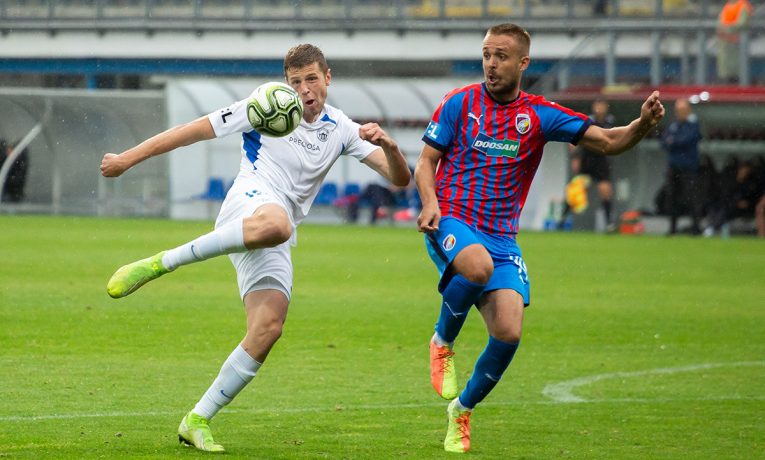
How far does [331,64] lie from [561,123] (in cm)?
3249

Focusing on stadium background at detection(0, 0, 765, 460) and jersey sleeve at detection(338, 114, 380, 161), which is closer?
jersey sleeve at detection(338, 114, 380, 161)

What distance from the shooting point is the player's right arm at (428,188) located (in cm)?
723

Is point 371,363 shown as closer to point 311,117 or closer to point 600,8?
point 311,117

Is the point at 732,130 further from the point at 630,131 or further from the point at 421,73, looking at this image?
the point at 630,131

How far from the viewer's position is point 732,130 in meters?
29.1

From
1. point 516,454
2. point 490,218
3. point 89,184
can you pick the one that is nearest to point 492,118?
point 490,218

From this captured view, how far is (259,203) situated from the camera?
7.09 m

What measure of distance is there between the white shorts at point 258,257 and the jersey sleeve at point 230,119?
12.2 inches

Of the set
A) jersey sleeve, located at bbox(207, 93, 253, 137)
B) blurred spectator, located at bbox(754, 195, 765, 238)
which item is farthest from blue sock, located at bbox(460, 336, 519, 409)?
blurred spectator, located at bbox(754, 195, 765, 238)

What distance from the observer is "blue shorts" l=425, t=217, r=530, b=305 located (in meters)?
7.35

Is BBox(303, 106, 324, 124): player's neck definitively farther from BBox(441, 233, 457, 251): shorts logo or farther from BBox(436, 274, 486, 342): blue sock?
BBox(436, 274, 486, 342): blue sock

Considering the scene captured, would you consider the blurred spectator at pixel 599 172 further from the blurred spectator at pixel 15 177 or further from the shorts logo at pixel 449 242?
the shorts logo at pixel 449 242

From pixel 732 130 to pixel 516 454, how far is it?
75.7 ft

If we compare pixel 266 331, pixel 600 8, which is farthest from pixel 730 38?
pixel 266 331
